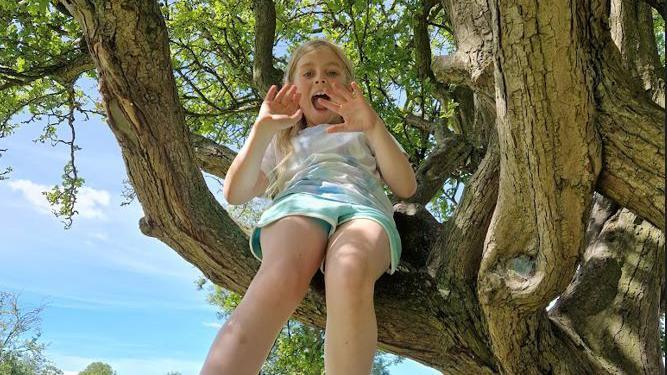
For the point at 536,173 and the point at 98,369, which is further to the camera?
the point at 98,369

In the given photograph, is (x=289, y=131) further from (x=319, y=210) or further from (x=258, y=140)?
(x=319, y=210)

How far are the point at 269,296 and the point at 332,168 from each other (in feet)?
2.32

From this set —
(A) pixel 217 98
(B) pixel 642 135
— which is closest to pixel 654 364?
(B) pixel 642 135

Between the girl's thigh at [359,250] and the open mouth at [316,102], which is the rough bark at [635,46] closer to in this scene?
the open mouth at [316,102]

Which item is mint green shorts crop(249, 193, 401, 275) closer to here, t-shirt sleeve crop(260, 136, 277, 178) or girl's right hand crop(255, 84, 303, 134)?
girl's right hand crop(255, 84, 303, 134)

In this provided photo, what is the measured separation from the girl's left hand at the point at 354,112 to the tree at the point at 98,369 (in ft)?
62.9

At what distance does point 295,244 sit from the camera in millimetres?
2137

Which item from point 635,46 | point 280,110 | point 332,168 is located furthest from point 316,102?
point 635,46

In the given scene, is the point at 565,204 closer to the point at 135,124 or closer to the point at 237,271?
the point at 237,271

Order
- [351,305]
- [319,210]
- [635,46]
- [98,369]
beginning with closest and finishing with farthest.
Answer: [351,305], [319,210], [635,46], [98,369]

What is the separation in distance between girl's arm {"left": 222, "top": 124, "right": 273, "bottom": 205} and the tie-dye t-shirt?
140mm

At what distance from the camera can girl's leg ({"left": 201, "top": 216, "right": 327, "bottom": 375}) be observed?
1.84 meters

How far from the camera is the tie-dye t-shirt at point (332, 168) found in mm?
2400

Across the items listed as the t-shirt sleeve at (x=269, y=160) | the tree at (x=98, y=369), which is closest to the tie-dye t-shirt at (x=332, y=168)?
the t-shirt sleeve at (x=269, y=160)
